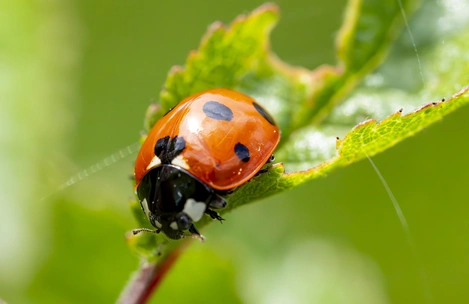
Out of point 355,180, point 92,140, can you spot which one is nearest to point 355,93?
point 355,180

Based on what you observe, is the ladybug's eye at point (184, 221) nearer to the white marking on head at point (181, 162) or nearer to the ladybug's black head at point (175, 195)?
the ladybug's black head at point (175, 195)

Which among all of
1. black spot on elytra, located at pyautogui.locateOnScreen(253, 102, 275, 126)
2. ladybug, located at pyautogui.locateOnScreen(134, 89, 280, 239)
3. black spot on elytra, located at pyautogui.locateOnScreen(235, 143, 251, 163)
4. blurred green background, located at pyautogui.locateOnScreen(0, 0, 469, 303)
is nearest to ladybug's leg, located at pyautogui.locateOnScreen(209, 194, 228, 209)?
ladybug, located at pyautogui.locateOnScreen(134, 89, 280, 239)

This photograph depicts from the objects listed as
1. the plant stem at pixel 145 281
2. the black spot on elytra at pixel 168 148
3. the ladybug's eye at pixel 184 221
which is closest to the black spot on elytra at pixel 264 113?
the black spot on elytra at pixel 168 148

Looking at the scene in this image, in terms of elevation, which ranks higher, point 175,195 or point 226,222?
point 175,195

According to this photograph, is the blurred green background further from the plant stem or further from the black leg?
the plant stem

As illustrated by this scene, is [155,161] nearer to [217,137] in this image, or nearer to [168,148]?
[168,148]

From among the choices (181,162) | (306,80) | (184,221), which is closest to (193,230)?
(184,221)

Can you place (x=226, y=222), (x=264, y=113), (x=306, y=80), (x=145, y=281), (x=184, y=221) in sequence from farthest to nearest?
(x=226, y=222) < (x=306, y=80) < (x=264, y=113) < (x=184, y=221) < (x=145, y=281)
